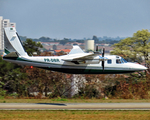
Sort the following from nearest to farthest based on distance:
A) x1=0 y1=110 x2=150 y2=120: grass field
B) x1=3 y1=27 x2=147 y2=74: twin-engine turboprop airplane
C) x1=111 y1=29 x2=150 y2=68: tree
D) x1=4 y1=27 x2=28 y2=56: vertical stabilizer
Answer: x1=0 y1=110 x2=150 y2=120: grass field
x1=3 y1=27 x2=147 y2=74: twin-engine turboprop airplane
x1=4 y1=27 x2=28 y2=56: vertical stabilizer
x1=111 y1=29 x2=150 y2=68: tree

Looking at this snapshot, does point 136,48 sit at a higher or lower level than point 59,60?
higher

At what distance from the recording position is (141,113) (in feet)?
101

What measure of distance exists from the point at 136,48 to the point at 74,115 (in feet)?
142

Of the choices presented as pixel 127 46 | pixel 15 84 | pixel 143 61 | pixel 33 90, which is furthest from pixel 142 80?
pixel 15 84

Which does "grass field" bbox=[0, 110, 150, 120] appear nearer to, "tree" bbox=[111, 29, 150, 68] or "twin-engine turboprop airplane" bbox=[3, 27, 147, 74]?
"twin-engine turboprop airplane" bbox=[3, 27, 147, 74]

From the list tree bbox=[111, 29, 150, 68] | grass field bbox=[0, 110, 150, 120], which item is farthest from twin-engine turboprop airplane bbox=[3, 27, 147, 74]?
tree bbox=[111, 29, 150, 68]

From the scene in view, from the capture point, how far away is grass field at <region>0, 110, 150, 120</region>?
28.1m

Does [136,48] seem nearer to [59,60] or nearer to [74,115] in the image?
[59,60]

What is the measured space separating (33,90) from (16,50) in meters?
23.6

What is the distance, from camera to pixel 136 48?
69062 mm

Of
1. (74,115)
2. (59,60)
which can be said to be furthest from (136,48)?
(74,115)

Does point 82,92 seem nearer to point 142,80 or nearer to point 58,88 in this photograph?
point 58,88

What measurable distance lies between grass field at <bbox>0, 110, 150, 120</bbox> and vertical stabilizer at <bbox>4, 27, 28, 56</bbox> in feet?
29.0

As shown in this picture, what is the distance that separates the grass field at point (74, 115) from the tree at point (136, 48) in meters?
36.3
